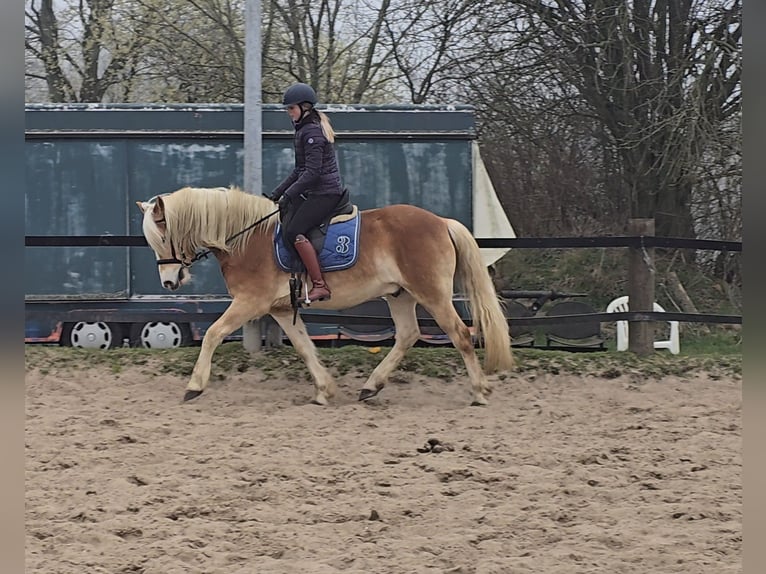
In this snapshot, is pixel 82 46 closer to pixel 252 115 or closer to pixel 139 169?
pixel 139 169

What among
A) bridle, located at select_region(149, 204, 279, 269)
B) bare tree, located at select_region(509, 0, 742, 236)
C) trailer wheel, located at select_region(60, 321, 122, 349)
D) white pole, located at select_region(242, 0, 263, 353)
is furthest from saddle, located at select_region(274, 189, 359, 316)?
bare tree, located at select_region(509, 0, 742, 236)

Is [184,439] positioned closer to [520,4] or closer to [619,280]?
[619,280]

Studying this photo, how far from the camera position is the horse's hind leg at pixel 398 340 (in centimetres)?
604

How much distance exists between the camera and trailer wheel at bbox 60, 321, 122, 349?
873cm

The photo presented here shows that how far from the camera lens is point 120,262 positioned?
8.73m

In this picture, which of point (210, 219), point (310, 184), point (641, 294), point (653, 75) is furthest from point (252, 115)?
point (653, 75)

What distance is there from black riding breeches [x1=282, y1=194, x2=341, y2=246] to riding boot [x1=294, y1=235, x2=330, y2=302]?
0.06m

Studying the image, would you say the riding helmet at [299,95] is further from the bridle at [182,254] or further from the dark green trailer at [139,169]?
the dark green trailer at [139,169]

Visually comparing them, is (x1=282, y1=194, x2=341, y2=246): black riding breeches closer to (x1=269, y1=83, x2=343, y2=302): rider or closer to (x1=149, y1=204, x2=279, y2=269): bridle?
(x1=269, y1=83, x2=343, y2=302): rider

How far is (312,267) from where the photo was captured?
5758 mm

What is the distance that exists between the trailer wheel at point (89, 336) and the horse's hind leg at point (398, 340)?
3623 mm

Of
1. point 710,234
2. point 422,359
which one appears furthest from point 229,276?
point 710,234

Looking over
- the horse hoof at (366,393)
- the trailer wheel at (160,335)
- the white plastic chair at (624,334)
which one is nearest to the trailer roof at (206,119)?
the trailer wheel at (160,335)

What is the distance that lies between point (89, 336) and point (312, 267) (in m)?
3.98
